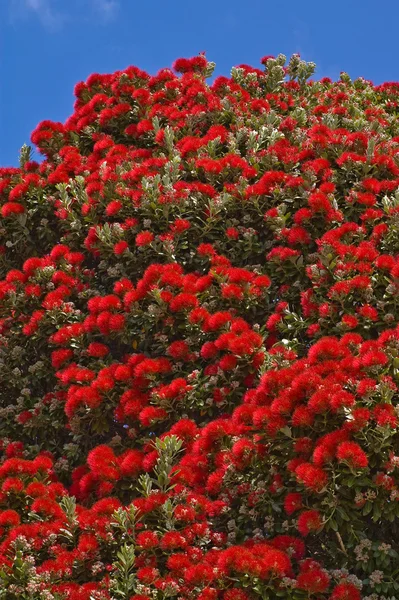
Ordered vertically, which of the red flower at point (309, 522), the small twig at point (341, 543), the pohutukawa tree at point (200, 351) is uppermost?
the pohutukawa tree at point (200, 351)

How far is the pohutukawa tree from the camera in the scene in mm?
4832

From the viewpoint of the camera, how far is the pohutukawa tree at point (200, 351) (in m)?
4.83

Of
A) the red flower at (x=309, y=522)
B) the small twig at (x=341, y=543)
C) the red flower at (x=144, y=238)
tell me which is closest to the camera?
the red flower at (x=309, y=522)

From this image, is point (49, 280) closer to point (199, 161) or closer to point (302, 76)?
point (199, 161)

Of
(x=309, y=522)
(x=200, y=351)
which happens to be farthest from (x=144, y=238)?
(x=309, y=522)

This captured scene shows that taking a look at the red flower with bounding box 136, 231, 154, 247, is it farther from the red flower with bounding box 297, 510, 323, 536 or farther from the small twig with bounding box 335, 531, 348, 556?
the small twig with bounding box 335, 531, 348, 556

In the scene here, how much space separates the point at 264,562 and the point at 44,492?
1925 mm

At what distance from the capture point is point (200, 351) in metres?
6.34

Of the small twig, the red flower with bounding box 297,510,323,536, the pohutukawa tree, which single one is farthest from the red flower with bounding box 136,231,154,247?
the small twig

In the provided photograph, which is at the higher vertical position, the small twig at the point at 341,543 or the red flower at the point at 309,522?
the red flower at the point at 309,522

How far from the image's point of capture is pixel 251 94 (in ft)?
31.6

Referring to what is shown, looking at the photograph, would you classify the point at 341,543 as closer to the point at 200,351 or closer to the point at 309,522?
the point at 309,522

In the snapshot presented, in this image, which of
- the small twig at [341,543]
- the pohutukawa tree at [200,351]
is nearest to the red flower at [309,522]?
the pohutukawa tree at [200,351]

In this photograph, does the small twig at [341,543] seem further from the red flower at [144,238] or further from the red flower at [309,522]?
the red flower at [144,238]
